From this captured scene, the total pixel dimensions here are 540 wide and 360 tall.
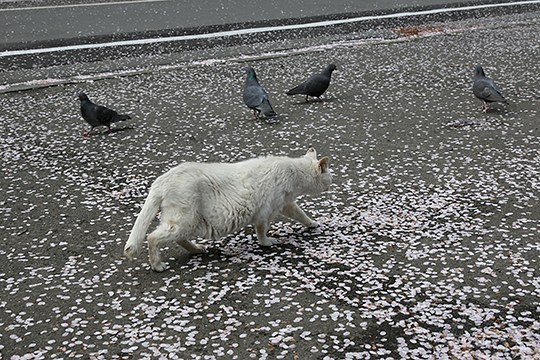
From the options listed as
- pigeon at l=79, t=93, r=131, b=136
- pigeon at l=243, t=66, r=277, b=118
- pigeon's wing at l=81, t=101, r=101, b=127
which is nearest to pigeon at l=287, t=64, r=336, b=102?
pigeon at l=243, t=66, r=277, b=118

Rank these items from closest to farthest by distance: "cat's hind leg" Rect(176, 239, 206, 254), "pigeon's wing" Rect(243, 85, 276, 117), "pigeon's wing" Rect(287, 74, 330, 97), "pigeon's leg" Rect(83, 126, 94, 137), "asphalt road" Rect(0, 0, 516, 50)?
"cat's hind leg" Rect(176, 239, 206, 254)
"pigeon's leg" Rect(83, 126, 94, 137)
"pigeon's wing" Rect(243, 85, 276, 117)
"pigeon's wing" Rect(287, 74, 330, 97)
"asphalt road" Rect(0, 0, 516, 50)

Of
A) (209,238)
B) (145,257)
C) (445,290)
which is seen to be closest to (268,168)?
(209,238)

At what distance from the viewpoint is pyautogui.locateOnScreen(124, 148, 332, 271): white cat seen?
14.7 feet

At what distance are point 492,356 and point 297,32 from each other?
11.3 metres

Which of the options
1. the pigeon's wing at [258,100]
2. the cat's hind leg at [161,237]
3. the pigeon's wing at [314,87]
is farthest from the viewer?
the pigeon's wing at [314,87]

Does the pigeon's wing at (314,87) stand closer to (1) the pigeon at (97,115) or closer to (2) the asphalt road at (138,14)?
(1) the pigeon at (97,115)

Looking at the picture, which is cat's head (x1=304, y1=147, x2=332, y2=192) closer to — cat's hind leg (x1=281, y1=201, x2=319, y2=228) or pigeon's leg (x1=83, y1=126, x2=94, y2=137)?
cat's hind leg (x1=281, y1=201, x2=319, y2=228)

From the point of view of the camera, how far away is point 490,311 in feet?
13.1

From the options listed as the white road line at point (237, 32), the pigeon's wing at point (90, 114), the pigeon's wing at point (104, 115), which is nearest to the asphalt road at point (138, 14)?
the white road line at point (237, 32)

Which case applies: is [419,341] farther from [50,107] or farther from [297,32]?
[297,32]

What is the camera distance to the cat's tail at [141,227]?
447 centimetres

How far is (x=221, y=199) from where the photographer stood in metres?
4.68

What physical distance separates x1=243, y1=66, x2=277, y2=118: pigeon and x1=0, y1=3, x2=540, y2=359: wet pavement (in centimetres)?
17

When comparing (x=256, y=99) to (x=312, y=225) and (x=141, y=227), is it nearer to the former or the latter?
(x=312, y=225)
